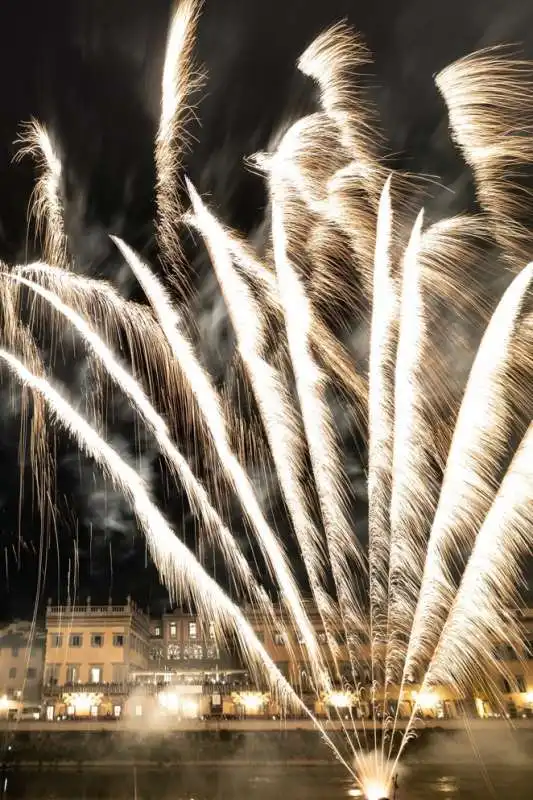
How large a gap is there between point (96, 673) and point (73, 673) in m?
2.15

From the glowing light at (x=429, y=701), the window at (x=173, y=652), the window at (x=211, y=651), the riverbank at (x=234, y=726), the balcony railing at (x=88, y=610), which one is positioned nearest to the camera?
the riverbank at (x=234, y=726)

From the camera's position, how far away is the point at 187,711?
5353 cm

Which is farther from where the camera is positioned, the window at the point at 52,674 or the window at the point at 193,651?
the window at the point at 193,651

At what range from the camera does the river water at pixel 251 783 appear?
23.0 meters

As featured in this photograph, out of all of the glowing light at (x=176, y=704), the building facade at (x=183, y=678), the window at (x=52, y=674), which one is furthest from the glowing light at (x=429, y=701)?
the window at (x=52, y=674)

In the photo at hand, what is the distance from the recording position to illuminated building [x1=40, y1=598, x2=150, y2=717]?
5906 cm

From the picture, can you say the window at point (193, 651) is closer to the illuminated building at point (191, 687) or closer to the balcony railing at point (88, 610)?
the illuminated building at point (191, 687)

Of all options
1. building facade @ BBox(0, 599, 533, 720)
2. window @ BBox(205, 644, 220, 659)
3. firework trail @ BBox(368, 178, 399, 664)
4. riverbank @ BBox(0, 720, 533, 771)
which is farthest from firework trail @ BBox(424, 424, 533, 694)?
window @ BBox(205, 644, 220, 659)

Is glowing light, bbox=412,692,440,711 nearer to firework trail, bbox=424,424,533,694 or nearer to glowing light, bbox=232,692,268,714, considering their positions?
glowing light, bbox=232,692,268,714

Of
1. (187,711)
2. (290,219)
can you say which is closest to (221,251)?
(290,219)

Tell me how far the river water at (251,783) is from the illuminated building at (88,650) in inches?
1125

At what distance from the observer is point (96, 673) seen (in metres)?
63.5

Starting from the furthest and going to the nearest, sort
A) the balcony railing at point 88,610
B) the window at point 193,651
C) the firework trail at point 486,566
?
the window at point 193,651 → the balcony railing at point 88,610 → the firework trail at point 486,566

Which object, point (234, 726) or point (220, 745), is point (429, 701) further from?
point (220, 745)
